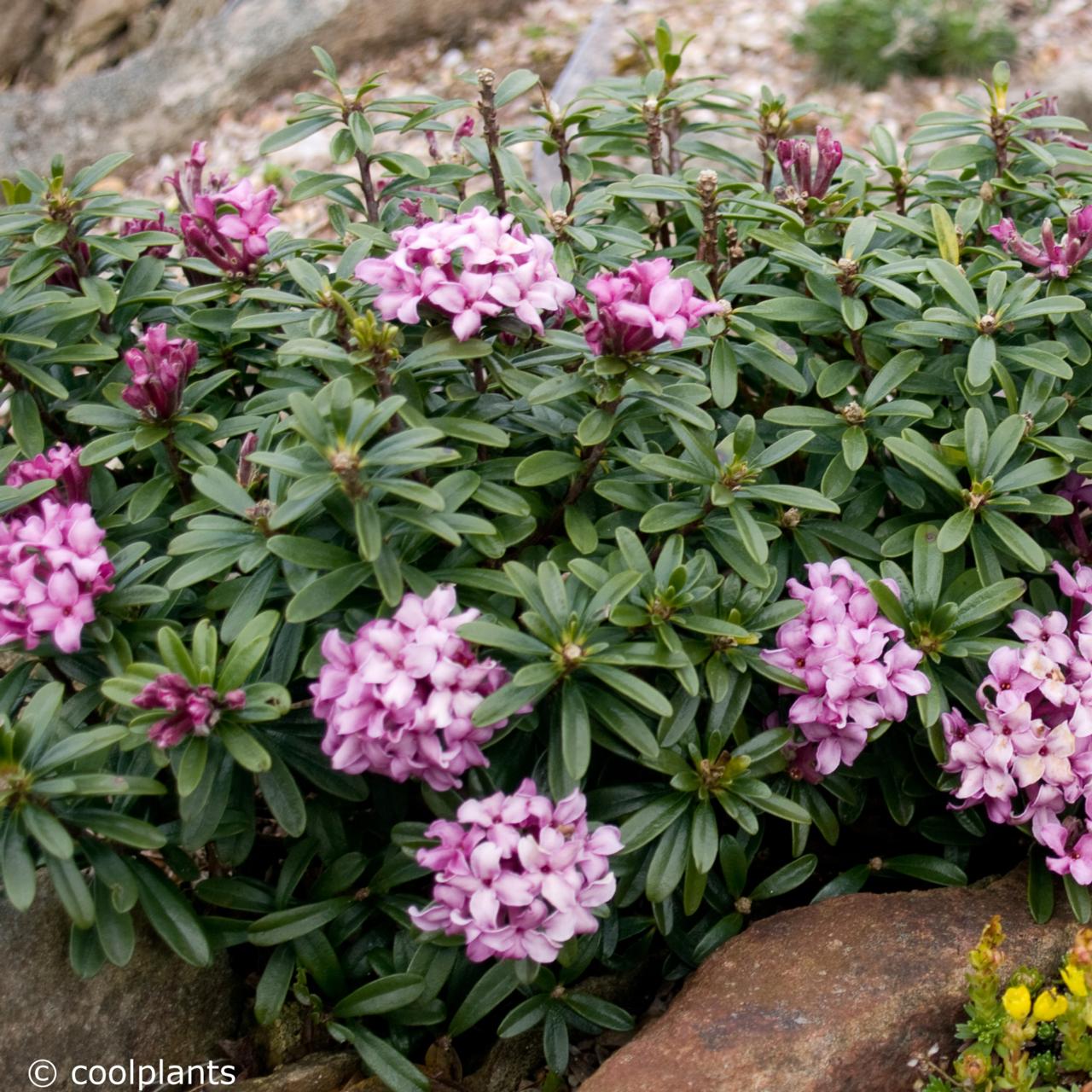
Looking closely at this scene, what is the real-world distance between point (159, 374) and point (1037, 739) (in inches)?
69.0

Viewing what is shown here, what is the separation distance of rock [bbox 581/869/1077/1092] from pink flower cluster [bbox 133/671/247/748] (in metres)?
0.95

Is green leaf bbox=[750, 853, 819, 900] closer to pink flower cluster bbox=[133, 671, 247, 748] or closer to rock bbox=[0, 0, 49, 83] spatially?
pink flower cluster bbox=[133, 671, 247, 748]

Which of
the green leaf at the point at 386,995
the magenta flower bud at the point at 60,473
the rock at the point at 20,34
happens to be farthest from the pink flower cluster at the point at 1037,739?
the rock at the point at 20,34

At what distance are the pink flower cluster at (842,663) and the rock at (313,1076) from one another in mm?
1106

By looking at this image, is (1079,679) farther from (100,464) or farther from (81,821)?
(100,464)

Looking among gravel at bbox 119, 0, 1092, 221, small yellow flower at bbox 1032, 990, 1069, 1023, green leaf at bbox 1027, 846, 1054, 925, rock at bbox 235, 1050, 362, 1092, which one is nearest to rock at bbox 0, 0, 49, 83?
gravel at bbox 119, 0, 1092, 221

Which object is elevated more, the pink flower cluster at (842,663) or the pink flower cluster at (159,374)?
the pink flower cluster at (159,374)

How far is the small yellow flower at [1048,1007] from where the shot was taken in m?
1.98

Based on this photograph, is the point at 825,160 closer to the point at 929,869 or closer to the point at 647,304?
the point at 647,304

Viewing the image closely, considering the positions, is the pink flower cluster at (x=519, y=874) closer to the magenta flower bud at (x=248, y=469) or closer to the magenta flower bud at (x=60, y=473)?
the magenta flower bud at (x=248, y=469)

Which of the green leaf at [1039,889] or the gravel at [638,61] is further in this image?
the gravel at [638,61]

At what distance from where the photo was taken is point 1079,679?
7.36 ft

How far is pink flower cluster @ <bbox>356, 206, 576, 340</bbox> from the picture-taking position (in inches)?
81.7

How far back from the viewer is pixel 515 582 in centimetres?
208
